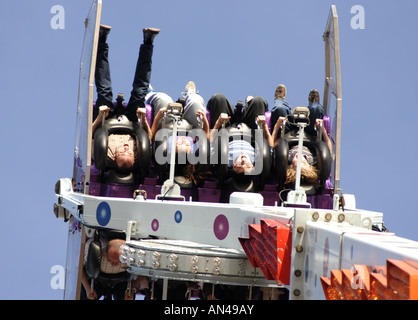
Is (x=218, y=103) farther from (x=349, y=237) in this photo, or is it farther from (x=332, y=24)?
(x=349, y=237)

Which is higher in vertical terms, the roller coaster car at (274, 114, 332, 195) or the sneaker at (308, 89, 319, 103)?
the sneaker at (308, 89, 319, 103)

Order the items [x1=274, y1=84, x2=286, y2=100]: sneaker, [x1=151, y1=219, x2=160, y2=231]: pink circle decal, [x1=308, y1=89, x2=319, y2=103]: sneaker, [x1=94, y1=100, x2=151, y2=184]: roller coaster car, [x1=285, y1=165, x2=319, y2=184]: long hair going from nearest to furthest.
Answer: [x1=151, y1=219, x2=160, y2=231]: pink circle decal → [x1=94, y1=100, x2=151, y2=184]: roller coaster car → [x1=285, y1=165, x2=319, y2=184]: long hair → [x1=274, y1=84, x2=286, y2=100]: sneaker → [x1=308, y1=89, x2=319, y2=103]: sneaker

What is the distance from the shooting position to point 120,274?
32.5ft

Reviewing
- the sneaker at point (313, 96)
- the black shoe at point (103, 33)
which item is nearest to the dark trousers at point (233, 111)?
the sneaker at point (313, 96)

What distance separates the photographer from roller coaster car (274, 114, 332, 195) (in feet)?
37.3

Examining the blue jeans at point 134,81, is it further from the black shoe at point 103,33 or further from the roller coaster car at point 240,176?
the roller coaster car at point 240,176

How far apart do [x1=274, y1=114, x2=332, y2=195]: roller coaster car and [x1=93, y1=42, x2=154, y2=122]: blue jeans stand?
2.45m

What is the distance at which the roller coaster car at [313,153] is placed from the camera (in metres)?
11.4

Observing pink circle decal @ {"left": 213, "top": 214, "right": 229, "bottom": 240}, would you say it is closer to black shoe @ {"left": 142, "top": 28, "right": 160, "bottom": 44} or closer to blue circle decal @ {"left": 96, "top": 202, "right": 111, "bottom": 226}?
blue circle decal @ {"left": 96, "top": 202, "right": 111, "bottom": 226}

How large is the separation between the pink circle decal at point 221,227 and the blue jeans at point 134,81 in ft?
14.1

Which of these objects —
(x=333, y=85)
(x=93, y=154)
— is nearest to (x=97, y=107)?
(x=93, y=154)

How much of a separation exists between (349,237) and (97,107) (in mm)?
8646

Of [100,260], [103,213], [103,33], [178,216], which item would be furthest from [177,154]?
[103,33]

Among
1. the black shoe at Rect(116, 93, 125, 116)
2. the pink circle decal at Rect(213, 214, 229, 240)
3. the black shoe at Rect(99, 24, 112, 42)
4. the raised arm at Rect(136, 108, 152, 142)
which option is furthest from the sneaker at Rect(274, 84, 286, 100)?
the pink circle decal at Rect(213, 214, 229, 240)
